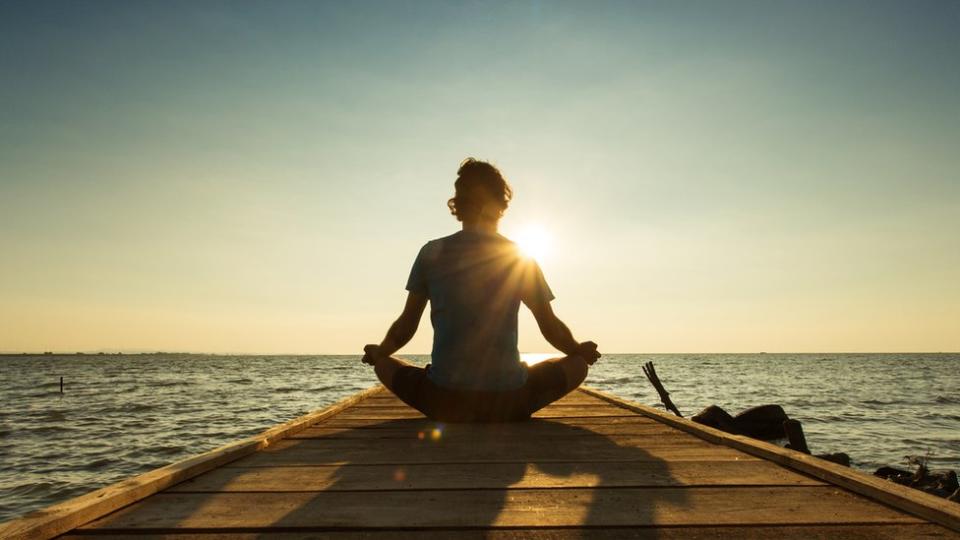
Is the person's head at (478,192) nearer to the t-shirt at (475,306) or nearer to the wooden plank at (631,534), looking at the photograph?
the t-shirt at (475,306)

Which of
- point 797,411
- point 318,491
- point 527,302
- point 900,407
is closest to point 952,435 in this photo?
point 797,411

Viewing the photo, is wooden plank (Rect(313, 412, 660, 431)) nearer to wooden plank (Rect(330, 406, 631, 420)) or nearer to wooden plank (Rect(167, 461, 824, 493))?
wooden plank (Rect(330, 406, 631, 420))

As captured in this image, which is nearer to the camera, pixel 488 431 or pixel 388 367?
pixel 488 431

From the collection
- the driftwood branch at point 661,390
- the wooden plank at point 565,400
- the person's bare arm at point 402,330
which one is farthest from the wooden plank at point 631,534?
the driftwood branch at point 661,390

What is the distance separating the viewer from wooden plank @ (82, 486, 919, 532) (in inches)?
70.9

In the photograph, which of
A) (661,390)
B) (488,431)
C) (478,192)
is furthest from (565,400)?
(661,390)

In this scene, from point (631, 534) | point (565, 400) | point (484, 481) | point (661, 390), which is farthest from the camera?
point (661, 390)

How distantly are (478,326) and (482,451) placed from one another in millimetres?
1153

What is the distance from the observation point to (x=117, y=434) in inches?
606

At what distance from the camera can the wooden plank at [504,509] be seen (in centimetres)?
180

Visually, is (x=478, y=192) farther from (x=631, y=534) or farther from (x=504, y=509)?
(x=631, y=534)

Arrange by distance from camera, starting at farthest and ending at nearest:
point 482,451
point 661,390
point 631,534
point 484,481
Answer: point 661,390 < point 482,451 < point 484,481 < point 631,534

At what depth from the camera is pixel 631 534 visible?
169cm

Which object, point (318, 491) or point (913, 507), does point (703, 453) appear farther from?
point (318, 491)
